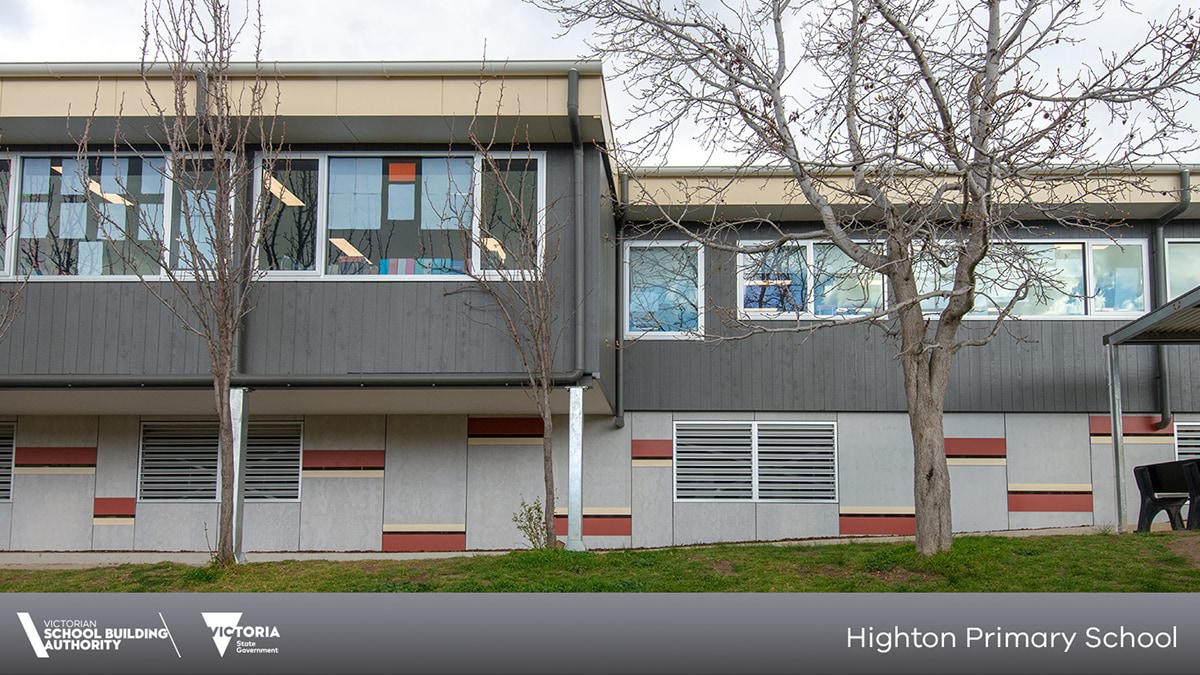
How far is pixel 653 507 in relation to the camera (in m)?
15.4

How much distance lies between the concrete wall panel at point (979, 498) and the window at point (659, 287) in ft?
13.5

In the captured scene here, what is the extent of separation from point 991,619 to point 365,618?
4233mm

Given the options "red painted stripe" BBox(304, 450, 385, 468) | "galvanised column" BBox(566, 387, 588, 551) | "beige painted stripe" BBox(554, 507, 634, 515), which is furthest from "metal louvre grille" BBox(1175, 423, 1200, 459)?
"red painted stripe" BBox(304, 450, 385, 468)

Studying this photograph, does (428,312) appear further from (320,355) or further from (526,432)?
(526,432)

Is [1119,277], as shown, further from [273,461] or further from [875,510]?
[273,461]

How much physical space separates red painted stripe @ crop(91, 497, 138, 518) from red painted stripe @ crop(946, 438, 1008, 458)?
10767 mm

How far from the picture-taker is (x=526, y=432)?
50.2 feet

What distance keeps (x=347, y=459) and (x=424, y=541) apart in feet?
4.86

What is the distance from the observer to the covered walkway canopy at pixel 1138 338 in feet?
41.4

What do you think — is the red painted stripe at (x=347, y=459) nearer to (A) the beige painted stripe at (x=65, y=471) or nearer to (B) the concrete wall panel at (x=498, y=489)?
(B) the concrete wall panel at (x=498, y=489)

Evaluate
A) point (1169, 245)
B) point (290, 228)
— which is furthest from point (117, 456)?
point (1169, 245)

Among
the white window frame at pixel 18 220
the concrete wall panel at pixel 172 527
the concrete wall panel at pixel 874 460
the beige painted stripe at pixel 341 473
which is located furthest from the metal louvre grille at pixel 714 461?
the white window frame at pixel 18 220

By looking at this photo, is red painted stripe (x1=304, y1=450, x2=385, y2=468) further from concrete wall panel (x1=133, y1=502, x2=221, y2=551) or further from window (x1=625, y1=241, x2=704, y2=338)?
window (x1=625, y1=241, x2=704, y2=338)

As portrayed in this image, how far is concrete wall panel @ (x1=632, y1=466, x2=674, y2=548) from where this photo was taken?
15.3 metres
